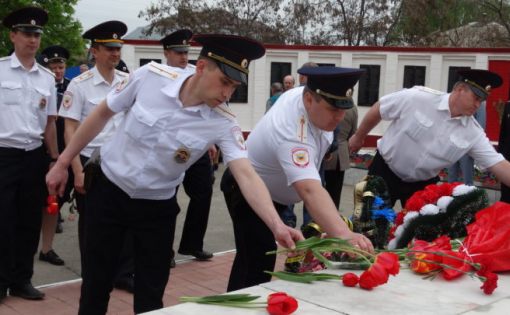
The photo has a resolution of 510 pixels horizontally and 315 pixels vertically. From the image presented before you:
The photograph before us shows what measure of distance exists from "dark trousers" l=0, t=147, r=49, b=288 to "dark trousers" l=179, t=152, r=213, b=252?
1.24 meters

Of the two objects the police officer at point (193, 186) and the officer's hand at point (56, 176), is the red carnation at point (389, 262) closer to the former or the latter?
the officer's hand at point (56, 176)

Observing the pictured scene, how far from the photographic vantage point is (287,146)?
286 centimetres

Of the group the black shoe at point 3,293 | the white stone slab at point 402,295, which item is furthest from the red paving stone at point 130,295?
the white stone slab at point 402,295

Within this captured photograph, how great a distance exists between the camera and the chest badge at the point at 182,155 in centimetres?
279

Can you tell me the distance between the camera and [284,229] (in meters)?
2.52

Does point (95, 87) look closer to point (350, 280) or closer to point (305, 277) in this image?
point (305, 277)

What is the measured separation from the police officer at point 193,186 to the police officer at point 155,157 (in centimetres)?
214

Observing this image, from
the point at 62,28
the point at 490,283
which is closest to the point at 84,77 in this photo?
the point at 490,283

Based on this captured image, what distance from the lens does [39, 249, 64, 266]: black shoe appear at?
5.07 meters

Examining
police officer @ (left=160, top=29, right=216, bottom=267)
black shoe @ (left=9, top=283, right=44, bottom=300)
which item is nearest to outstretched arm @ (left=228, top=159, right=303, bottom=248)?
black shoe @ (left=9, top=283, right=44, bottom=300)

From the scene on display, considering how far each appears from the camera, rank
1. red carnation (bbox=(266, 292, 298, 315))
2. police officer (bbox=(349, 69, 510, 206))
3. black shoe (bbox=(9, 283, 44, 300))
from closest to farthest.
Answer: red carnation (bbox=(266, 292, 298, 315)), police officer (bbox=(349, 69, 510, 206)), black shoe (bbox=(9, 283, 44, 300))

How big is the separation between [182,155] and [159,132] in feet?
0.48

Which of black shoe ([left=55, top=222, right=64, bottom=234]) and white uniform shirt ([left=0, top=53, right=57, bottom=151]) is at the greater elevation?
white uniform shirt ([left=0, top=53, right=57, bottom=151])

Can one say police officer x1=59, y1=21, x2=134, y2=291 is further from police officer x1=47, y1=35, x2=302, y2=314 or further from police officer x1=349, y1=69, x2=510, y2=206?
police officer x1=349, y1=69, x2=510, y2=206
